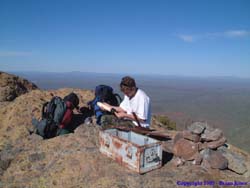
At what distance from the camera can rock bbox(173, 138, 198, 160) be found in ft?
15.1

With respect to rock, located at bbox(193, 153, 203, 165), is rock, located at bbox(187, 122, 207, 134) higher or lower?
higher

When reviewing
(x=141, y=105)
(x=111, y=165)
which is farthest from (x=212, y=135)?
(x=111, y=165)

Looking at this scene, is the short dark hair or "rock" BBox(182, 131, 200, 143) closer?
"rock" BBox(182, 131, 200, 143)

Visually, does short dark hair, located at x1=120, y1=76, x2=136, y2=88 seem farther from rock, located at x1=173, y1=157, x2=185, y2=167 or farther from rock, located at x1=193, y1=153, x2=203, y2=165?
rock, located at x1=193, y1=153, x2=203, y2=165

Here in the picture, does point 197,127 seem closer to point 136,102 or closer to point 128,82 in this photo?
point 136,102

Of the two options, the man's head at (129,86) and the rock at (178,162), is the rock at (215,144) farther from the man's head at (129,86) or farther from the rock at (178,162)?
the man's head at (129,86)

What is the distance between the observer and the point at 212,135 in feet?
15.1

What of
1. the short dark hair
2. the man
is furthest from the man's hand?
the short dark hair

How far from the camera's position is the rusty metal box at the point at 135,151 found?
13.5 feet

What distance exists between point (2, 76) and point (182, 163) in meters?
12.6

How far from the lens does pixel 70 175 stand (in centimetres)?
449

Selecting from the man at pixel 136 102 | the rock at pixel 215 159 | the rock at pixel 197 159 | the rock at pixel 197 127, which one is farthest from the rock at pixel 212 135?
the man at pixel 136 102

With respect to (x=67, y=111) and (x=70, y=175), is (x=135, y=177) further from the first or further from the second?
(x=67, y=111)

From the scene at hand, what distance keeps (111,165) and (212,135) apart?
6.64 ft
